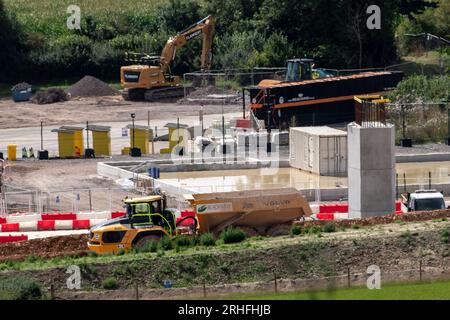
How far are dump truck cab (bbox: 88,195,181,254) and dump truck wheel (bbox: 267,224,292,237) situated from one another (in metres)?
2.62

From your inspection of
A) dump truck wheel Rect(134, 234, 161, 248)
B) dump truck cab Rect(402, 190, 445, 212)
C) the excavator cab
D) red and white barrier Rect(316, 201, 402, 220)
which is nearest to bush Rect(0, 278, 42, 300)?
dump truck wheel Rect(134, 234, 161, 248)

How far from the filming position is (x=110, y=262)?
99.2ft

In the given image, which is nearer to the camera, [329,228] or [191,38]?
[329,228]

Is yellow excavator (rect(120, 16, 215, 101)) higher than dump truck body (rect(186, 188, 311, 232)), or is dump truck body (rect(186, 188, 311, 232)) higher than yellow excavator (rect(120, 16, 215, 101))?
yellow excavator (rect(120, 16, 215, 101))

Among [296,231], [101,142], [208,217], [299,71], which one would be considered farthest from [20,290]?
[299,71]

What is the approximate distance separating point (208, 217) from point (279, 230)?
1.90 m

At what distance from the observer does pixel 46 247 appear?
3550 cm

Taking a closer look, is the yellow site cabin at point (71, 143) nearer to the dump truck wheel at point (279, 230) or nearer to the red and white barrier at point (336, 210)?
the red and white barrier at point (336, 210)

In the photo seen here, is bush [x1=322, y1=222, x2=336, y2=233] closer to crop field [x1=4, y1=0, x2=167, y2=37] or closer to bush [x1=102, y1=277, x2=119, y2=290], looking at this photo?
bush [x1=102, y1=277, x2=119, y2=290]

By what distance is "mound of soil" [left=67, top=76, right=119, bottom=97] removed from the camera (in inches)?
2995

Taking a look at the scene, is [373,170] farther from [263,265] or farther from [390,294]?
[390,294]

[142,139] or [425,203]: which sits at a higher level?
[142,139]

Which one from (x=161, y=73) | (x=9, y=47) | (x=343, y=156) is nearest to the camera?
(x=343, y=156)
